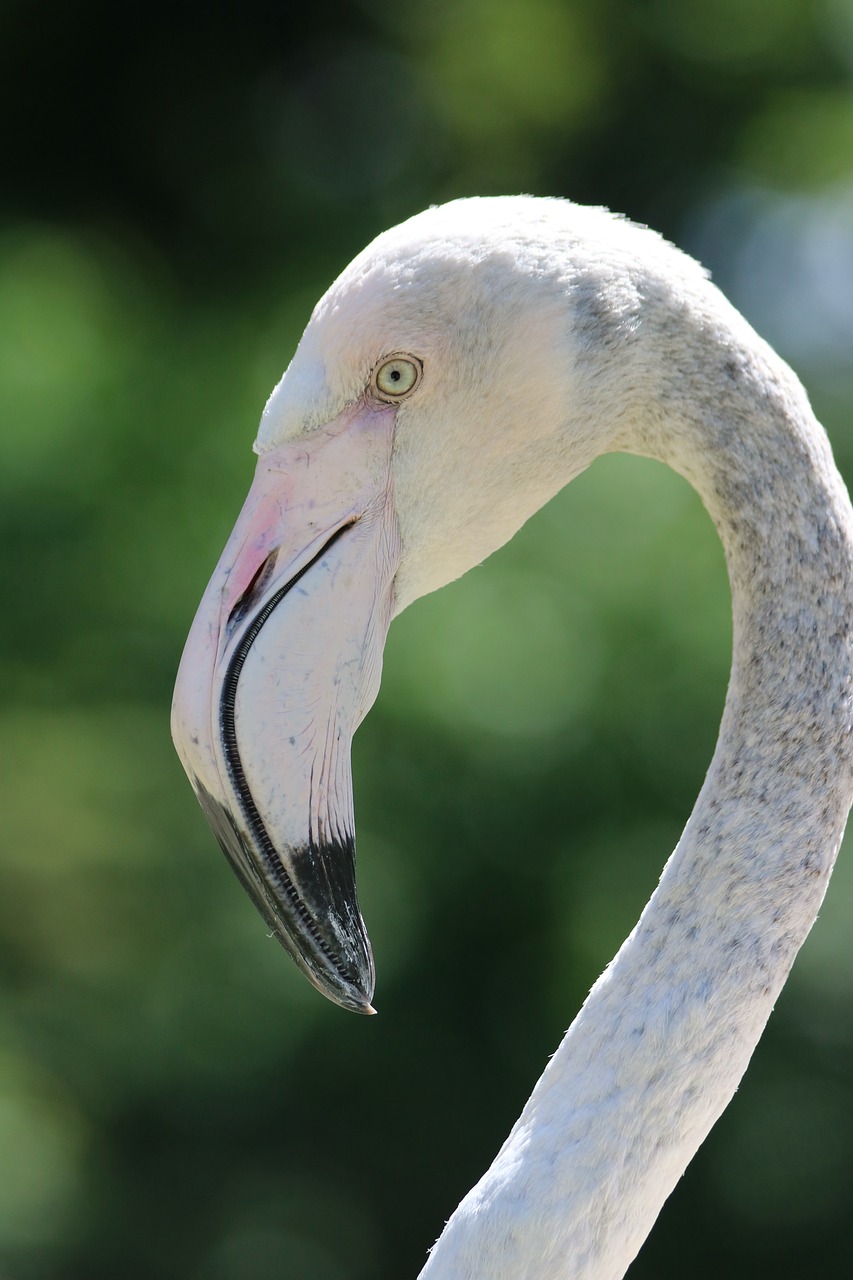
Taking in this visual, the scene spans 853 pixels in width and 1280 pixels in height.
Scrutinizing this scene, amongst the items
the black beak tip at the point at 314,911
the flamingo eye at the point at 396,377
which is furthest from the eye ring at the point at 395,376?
the black beak tip at the point at 314,911

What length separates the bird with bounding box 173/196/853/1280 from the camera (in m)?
1.12

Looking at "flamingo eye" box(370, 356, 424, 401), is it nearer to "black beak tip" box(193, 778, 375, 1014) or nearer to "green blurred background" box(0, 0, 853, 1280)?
"black beak tip" box(193, 778, 375, 1014)

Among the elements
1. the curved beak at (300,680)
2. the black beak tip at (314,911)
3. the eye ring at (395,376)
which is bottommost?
the black beak tip at (314,911)

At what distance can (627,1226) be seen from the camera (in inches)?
45.3

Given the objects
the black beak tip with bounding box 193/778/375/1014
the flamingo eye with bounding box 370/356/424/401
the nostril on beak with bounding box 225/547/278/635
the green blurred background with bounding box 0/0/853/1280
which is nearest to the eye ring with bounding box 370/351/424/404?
the flamingo eye with bounding box 370/356/424/401

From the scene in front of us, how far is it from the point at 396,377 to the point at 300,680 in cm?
26

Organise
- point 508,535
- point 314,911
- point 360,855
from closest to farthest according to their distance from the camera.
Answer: point 314,911 < point 508,535 < point 360,855

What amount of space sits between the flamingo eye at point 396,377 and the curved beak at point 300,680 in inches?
0.8

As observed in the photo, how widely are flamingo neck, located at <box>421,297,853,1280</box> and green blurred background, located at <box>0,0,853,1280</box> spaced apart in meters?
2.05

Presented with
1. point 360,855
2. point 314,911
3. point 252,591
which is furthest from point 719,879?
point 360,855

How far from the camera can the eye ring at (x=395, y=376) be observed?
1.18 meters

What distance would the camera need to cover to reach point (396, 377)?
119cm

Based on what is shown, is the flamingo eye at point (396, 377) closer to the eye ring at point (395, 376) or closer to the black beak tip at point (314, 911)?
the eye ring at point (395, 376)

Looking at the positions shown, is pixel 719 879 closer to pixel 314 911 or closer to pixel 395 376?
pixel 314 911
